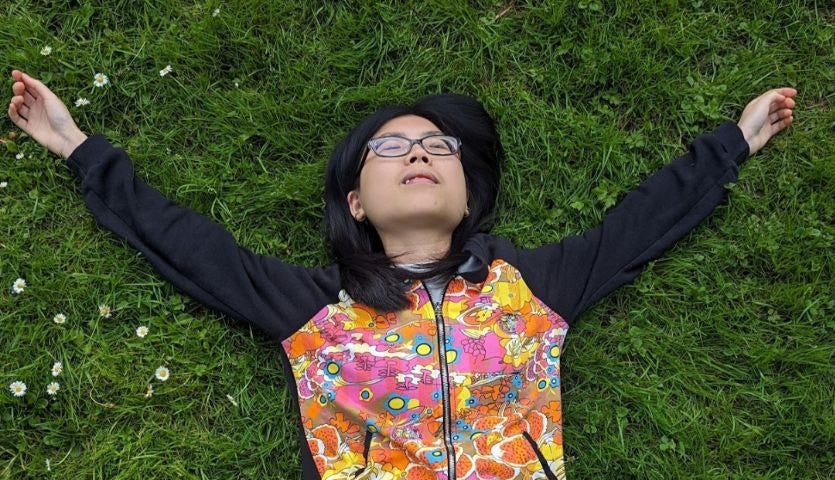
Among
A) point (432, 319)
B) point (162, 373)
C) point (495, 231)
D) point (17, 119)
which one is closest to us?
point (432, 319)

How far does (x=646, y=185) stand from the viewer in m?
3.94

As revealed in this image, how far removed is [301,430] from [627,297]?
193 centimetres

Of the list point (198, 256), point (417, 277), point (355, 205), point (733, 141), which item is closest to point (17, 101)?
point (198, 256)

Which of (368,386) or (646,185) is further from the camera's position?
(646,185)

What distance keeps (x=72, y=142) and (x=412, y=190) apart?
1997mm

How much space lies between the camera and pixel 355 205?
3.94m

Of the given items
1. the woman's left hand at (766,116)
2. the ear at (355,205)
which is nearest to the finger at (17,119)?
the ear at (355,205)

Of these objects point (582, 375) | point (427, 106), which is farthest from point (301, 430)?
point (427, 106)

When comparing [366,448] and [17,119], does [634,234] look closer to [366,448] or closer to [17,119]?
[366,448]

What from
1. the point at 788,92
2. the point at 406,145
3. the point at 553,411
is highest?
the point at 788,92

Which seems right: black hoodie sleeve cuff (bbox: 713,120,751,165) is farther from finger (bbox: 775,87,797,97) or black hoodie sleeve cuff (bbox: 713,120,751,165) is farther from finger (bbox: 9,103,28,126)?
finger (bbox: 9,103,28,126)

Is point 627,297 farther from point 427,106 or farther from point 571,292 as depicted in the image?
point 427,106

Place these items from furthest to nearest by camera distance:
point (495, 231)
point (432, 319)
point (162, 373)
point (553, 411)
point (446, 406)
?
point (495, 231) < point (162, 373) < point (553, 411) < point (432, 319) < point (446, 406)

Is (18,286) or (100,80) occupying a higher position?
(100,80)
